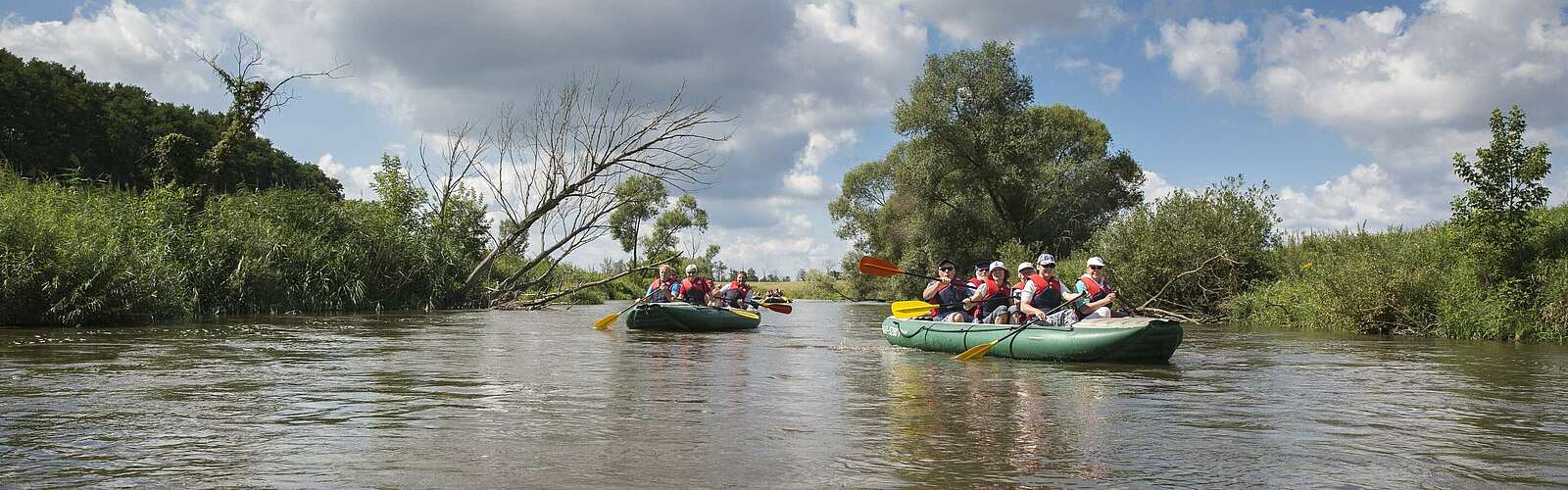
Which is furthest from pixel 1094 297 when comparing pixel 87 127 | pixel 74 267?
pixel 87 127

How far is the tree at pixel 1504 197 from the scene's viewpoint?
44.4 ft

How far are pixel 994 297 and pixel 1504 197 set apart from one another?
742 centimetres

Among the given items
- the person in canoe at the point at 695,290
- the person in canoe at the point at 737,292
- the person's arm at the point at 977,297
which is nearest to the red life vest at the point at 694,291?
the person in canoe at the point at 695,290

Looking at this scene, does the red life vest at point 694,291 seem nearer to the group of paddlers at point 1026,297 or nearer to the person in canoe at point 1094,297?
the group of paddlers at point 1026,297

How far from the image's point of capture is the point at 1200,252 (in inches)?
822

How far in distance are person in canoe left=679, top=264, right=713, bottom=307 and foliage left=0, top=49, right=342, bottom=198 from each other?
11.8m

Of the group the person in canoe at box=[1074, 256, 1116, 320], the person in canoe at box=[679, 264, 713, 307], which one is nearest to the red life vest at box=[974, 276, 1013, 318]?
the person in canoe at box=[1074, 256, 1116, 320]

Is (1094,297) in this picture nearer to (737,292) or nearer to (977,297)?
(977,297)

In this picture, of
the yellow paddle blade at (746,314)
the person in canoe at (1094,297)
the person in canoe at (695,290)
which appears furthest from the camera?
the person in canoe at (695,290)

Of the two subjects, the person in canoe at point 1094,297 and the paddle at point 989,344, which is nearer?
the paddle at point 989,344

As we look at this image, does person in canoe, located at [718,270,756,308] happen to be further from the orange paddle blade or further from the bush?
the bush

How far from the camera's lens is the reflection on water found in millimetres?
4582

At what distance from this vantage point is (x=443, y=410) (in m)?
6.54

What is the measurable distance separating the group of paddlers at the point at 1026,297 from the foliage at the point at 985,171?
15.9 metres
